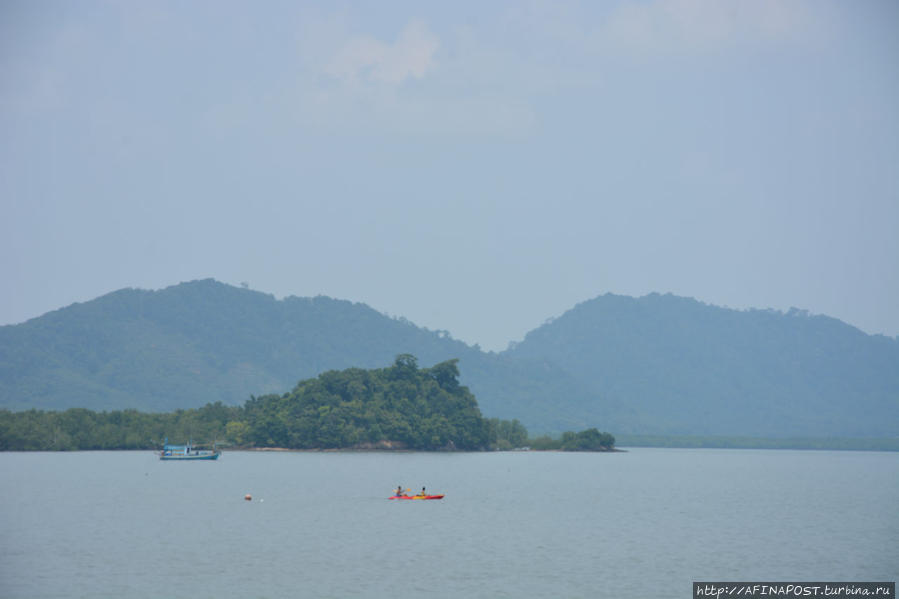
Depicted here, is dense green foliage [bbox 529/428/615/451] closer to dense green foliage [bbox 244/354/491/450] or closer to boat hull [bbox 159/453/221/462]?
dense green foliage [bbox 244/354/491/450]

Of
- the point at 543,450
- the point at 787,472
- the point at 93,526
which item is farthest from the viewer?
the point at 543,450

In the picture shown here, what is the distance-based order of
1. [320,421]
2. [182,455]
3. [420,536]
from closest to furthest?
[420,536]
[182,455]
[320,421]

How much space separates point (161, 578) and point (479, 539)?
1742cm

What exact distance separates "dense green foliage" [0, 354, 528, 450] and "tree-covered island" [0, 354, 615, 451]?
0.16 metres

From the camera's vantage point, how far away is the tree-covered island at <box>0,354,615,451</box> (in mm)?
152125

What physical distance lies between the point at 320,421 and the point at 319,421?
0.51ft

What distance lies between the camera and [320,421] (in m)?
157

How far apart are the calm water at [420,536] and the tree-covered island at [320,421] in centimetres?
6117

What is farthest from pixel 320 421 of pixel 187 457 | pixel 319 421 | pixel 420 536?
pixel 420 536

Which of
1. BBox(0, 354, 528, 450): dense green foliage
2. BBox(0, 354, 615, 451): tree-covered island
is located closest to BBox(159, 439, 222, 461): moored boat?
BBox(0, 354, 528, 450): dense green foliage

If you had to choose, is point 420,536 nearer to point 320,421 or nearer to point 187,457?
point 187,457

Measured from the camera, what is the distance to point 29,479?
86.8 meters

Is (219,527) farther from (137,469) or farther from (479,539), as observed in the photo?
(137,469)

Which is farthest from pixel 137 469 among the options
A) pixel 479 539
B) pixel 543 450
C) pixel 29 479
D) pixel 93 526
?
pixel 543 450
